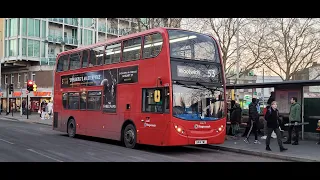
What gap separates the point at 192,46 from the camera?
12.4 meters

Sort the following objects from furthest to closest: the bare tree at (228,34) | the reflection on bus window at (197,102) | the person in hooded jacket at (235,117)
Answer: the bare tree at (228,34)
the person in hooded jacket at (235,117)
the reflection on bus window at (197,102)

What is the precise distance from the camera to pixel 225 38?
29781 mm

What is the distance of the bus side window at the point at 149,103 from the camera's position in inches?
477

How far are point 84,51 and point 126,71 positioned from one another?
3.84 meters

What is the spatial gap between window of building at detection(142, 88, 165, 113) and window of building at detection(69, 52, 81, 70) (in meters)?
5.57

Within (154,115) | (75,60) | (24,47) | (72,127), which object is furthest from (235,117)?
(24,47)

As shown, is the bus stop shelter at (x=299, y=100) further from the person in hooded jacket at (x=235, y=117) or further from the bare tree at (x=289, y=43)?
the bare tree at (x=289, y=43)

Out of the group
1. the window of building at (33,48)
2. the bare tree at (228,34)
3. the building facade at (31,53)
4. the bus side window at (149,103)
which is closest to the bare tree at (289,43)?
the bare tree at (228,34)

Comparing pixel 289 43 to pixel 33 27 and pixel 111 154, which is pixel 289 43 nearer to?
pixel 111 154

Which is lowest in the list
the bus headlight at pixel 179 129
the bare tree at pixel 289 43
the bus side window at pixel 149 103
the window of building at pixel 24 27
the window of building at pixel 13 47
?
the bus headlight at pixel 179 129
